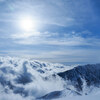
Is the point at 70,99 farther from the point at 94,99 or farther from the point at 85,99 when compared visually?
the point at 94,99

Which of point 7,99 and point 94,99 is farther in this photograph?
point 7,99

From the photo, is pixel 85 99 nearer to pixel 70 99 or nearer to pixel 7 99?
pixel 70 99

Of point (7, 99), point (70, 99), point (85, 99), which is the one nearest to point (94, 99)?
point (85, 99)

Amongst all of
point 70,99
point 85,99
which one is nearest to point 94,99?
point 85,99

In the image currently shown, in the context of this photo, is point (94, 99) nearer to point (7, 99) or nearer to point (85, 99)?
point (85, 99)

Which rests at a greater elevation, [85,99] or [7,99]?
[85,99]

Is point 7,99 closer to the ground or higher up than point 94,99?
closer to the ground

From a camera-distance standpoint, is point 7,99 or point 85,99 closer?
point 85,99
